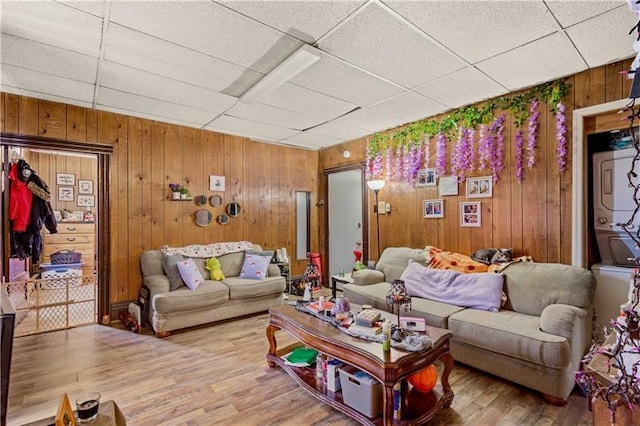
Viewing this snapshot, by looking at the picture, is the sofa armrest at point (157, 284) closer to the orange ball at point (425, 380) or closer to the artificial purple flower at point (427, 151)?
the orange ball at point (425, 380)

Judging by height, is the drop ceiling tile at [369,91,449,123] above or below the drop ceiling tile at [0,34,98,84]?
below

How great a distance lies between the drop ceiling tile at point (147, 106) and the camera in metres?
3.29

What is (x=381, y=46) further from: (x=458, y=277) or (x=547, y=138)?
(x=458, y=277)

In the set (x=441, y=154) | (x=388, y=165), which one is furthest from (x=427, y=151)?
(x=388, y=165)

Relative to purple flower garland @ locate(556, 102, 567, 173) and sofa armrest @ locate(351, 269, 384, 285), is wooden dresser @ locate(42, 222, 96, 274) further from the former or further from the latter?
purple flower garland @ locate(556, 102, 567, 173)

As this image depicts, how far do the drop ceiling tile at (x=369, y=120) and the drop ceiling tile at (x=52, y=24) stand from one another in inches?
103

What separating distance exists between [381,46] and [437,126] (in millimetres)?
1857

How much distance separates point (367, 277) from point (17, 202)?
13.2 feet

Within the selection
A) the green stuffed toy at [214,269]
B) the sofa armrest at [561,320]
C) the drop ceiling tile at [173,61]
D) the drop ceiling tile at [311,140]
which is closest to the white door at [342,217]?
the drop ceiling tile at [311,140]

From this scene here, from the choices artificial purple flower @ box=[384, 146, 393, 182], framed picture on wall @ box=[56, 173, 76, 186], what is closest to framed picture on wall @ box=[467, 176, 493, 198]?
artificial purple flower @ box=[384, 146, 393, 182]

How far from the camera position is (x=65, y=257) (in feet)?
19.8

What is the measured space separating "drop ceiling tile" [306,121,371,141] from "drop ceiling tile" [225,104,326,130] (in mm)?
187

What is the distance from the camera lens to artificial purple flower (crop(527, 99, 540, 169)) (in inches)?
121

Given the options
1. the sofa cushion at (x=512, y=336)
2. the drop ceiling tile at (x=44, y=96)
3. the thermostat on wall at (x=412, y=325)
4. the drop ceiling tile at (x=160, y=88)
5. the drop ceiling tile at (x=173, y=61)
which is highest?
the drop ceiling tile at (x=44, y=96)
